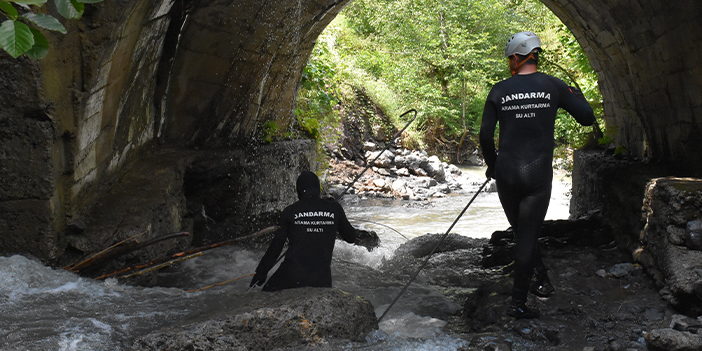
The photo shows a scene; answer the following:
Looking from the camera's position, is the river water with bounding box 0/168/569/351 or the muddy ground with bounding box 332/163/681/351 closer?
the river water with bounding box 0/168/569/351

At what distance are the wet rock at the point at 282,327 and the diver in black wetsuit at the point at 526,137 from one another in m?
1.13

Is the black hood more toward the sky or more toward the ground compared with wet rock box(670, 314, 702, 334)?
more toward the sky

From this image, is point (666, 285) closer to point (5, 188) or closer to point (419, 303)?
point (419, 303)

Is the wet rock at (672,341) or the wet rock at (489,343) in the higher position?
the wet rock at (672,341)

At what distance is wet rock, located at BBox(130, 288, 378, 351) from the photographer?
2824 millimetres

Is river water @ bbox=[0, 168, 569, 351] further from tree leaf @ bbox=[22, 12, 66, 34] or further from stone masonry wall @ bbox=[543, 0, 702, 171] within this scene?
stone masonry wall @ bbox=[543, 0, 702, 171]

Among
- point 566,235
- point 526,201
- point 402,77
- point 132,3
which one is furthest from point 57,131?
point 402,77

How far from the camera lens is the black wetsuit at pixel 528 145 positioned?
3703 millimetres

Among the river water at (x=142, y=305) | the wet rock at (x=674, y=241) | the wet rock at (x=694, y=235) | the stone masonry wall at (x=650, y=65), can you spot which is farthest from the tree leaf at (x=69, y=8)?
the stone masonry wall at (x=650, y=65)

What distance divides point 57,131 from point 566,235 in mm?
5267

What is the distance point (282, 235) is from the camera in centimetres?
386

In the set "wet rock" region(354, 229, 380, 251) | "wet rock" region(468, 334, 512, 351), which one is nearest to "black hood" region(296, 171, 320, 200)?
"wet rock" region(468, 334, 512, 351)

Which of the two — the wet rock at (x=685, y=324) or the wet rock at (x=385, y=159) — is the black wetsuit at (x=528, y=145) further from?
the wet rock at (x=385, y=159)

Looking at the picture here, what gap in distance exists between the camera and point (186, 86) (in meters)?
7.09
